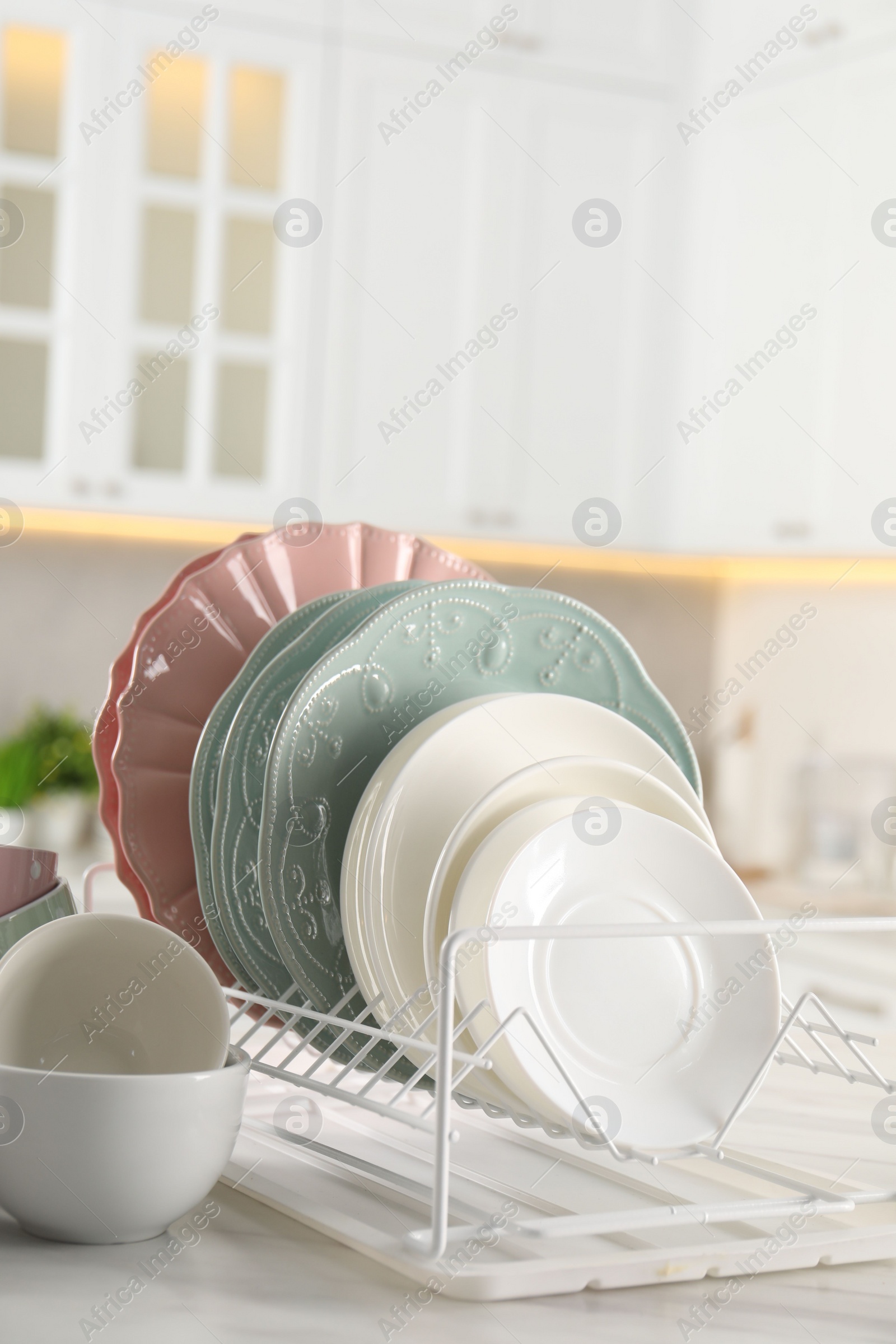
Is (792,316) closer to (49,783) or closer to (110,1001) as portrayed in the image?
(49,783)

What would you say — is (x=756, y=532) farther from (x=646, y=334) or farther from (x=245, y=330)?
(x=245, y=330)

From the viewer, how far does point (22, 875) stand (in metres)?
0.64

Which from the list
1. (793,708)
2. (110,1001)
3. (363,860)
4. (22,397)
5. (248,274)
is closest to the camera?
(110,1001)

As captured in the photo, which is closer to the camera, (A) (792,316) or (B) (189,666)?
(B) (189,666)

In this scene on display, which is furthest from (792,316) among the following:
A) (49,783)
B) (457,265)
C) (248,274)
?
(49,783)

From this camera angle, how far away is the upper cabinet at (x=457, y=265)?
6.99 feet

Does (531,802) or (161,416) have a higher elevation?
(161,416)

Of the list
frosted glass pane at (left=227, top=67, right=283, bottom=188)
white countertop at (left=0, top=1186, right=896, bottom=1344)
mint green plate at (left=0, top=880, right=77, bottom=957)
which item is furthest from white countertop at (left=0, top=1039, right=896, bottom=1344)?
frosted glass pane at (left=227, top=67, right=283, bottom=188)

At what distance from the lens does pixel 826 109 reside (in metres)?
2.13

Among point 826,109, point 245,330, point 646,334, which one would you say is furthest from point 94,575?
point 826,109

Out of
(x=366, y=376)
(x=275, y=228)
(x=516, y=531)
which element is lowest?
(x=516, y=531)

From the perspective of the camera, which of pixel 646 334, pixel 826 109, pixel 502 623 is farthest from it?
pixel 646 334

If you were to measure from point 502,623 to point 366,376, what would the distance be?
1.52 metres

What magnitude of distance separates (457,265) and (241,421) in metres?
0.42
